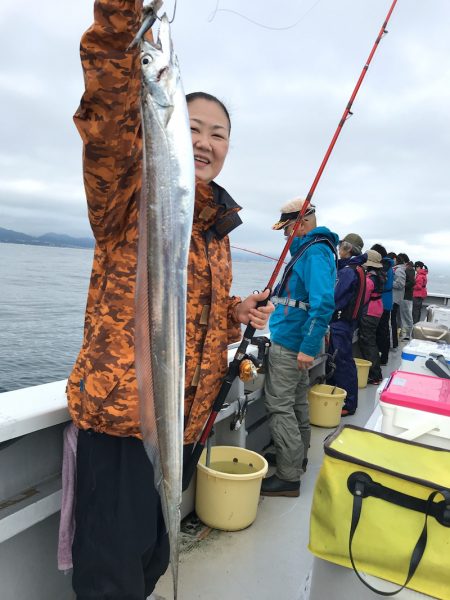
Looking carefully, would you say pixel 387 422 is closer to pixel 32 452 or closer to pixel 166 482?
pixel 166 482

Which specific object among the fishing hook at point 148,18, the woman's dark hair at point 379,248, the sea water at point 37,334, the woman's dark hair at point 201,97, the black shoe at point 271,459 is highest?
the woman's dark hair at point 379,248

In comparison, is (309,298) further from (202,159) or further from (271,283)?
(202,159)

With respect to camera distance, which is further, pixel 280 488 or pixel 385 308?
pixel 385 308

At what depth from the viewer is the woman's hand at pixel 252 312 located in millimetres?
1989

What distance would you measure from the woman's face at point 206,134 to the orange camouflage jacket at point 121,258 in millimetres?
87

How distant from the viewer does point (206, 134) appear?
170cm

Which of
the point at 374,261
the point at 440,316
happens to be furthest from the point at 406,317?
the point at 374,261

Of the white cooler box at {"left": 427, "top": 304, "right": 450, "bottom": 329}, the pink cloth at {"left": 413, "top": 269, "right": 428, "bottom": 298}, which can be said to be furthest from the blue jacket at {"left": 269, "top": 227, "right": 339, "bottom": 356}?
the pink cloth at {"left": 413, "top": 269, "right": 428, "bottom": 298}

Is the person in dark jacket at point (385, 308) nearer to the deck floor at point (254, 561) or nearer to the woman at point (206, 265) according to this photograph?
the deck floor at point (254, 561)

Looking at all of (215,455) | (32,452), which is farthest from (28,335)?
(32,452)

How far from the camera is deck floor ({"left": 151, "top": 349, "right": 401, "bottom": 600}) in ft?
8.06

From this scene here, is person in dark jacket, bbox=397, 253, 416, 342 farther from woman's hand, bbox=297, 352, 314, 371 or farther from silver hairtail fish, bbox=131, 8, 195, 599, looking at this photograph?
silver hairtail fish, bbox=131, 8, 195, 599

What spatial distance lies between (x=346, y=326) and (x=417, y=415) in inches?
146

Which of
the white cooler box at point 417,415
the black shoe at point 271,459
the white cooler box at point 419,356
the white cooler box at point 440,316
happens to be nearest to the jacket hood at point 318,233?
the white cooler box at point 419,356
